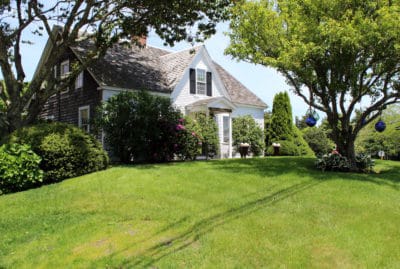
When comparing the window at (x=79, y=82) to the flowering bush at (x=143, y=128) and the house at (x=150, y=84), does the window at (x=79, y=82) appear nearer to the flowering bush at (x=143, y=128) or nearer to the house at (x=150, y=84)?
the house at (x=150, y=84)

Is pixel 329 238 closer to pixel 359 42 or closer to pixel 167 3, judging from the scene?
pixel 359 42

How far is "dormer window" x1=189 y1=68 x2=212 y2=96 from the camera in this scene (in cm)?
1910

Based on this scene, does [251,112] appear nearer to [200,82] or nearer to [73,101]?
[200,82]

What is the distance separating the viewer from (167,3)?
13.2m

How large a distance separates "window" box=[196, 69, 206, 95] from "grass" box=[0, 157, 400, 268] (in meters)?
10.7

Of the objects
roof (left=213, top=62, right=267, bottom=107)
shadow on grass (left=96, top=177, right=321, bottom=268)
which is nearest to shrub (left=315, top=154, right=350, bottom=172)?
shadow on grass (left=96, top=177, right=321, bottom=268)

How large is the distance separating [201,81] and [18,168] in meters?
12.0

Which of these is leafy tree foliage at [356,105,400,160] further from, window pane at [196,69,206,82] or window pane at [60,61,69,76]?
window pane at [60,61,69,76]

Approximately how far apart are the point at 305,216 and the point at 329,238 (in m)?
0.90

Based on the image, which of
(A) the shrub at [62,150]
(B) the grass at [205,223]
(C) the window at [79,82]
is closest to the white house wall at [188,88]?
(C) the window at [79,82]

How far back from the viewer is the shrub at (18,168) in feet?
30.6

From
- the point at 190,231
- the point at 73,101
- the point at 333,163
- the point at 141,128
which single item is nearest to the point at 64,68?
the point at 73,101

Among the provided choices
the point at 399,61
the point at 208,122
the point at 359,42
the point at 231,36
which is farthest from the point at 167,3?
the point at 399,61

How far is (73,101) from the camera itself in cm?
1825
